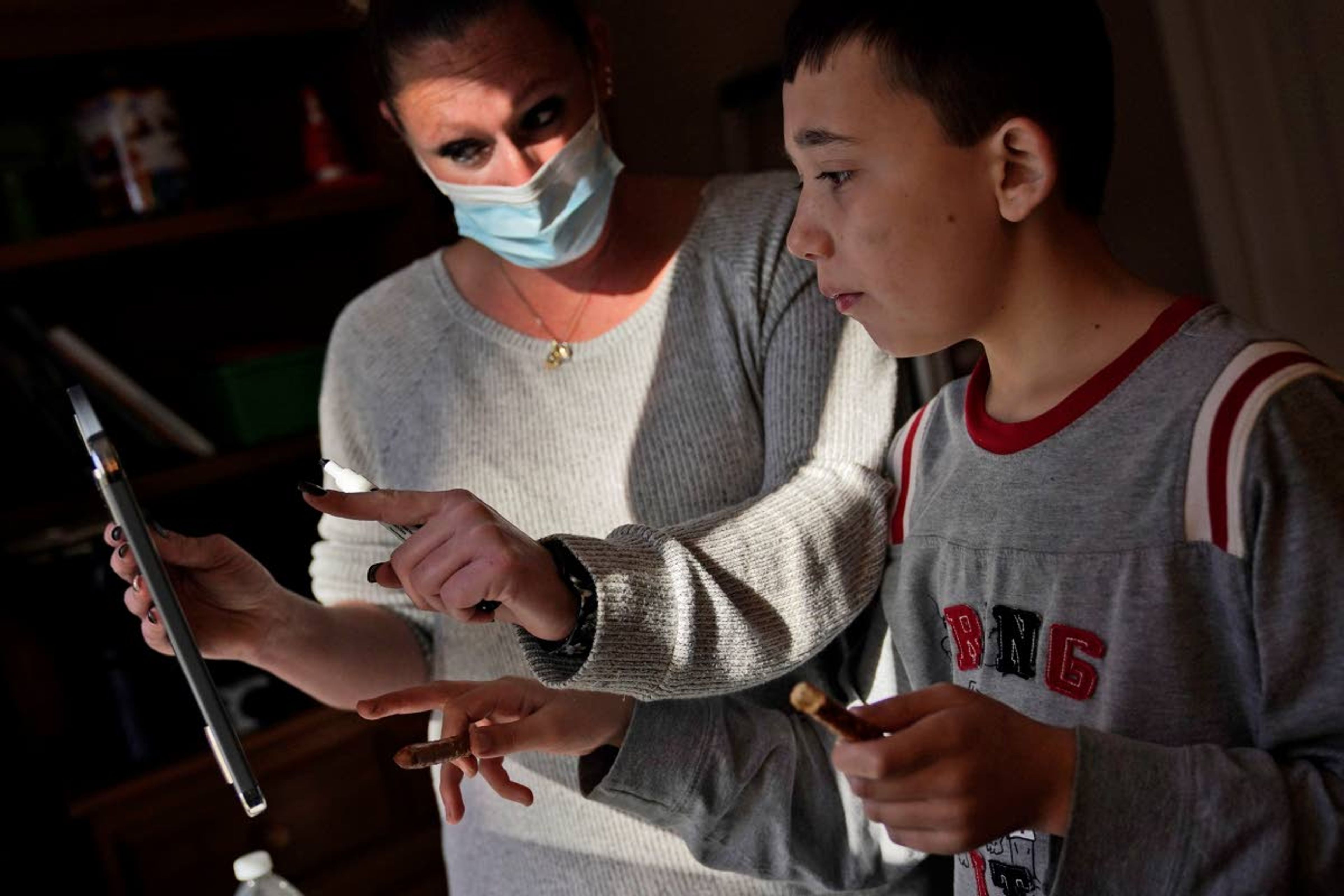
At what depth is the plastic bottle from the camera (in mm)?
1166

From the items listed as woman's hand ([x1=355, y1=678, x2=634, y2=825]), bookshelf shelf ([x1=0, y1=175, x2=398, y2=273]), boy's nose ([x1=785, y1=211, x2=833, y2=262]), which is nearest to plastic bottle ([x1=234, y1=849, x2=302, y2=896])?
woman's hand ([x1=355, y1=678, x2=634, y2=825])

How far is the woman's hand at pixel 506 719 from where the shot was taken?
897mm

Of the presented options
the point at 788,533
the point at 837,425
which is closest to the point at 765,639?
the point at 788,533

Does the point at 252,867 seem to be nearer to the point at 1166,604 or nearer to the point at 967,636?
the point at 967,636

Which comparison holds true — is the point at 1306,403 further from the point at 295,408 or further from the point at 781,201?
the point at 295,408

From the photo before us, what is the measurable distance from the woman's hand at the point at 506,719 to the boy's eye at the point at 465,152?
46 cm

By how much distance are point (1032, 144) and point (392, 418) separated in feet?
2.22

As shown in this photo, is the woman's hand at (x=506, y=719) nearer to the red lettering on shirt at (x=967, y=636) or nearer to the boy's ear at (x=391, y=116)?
the red lettering on shirt at (x=967, y=636)

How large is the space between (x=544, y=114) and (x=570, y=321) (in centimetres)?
19

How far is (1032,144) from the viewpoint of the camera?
0.79 metres

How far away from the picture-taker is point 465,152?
1.14 metres

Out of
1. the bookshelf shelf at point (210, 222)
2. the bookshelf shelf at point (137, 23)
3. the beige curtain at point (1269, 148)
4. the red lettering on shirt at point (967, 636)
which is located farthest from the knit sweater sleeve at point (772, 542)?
the bookshelf shelf at point (210, 222)

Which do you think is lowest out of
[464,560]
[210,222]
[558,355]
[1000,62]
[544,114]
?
[464,560]

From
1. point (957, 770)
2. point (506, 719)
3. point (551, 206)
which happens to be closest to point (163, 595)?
point (506, 719)
